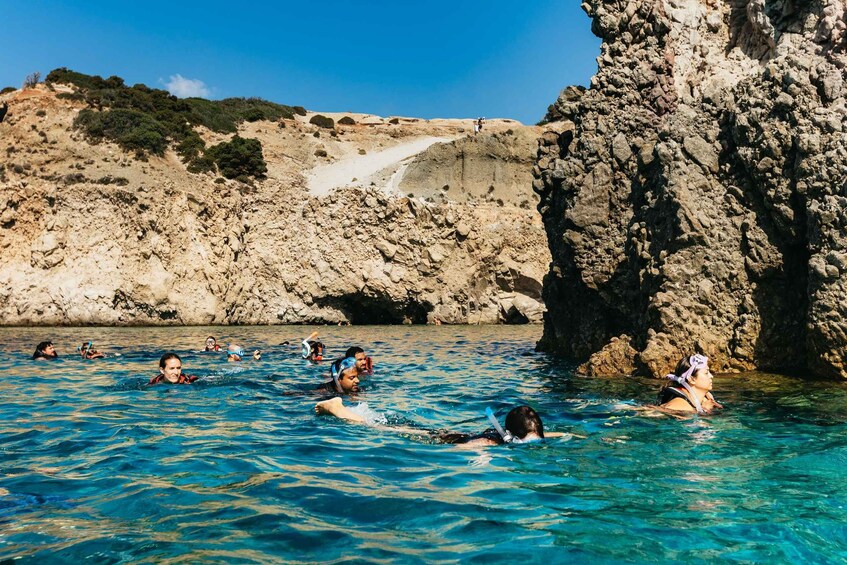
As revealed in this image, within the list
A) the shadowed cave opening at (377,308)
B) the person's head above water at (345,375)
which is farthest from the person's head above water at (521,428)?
the shadowed cave opening at (377,308)

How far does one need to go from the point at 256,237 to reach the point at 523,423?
4014 centimetres

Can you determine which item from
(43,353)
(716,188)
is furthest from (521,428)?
(43,353)

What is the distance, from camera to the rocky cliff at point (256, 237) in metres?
40.5

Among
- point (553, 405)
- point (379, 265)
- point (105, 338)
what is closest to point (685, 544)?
point (553, 405)

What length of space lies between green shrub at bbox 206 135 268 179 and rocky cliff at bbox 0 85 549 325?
1465 millimetres

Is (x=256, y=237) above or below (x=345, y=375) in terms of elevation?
above

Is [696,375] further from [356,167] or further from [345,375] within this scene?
[356,167]

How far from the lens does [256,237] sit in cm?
4653

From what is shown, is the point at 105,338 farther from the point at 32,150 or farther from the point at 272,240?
the point at 32,150

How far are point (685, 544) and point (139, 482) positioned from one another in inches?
189

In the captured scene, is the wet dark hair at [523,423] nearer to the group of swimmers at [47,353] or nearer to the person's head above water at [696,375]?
the person's head above water at [696,375]

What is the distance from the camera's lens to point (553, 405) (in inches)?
480

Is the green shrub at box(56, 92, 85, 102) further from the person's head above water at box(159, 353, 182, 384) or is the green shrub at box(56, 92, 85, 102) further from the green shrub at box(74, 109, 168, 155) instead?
the person's head above water at box(159, 353, 182, 384)

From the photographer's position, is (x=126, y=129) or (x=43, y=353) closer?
(x=43, y=353)
